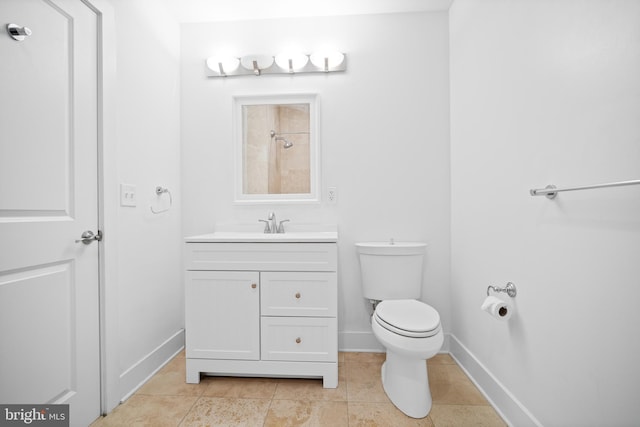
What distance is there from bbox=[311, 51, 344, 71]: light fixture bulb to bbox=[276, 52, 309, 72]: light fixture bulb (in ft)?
0.21

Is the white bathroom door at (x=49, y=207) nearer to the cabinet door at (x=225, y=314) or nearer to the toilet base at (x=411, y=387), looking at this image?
the cabinet door at (x=225, y=314)

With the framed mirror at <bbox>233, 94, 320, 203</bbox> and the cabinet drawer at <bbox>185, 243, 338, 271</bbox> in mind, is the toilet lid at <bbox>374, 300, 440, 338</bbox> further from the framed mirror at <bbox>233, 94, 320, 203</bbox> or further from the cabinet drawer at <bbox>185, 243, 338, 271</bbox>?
the framed mirror at <bbox>233, 94, 320, 203</bbox>

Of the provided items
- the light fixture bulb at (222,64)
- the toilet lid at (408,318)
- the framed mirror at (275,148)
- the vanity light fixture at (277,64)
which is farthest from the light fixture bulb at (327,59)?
the toilet lid at (408,318)

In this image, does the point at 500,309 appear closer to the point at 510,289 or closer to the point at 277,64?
the point at 510,289

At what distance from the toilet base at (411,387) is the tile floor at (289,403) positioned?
0.03m

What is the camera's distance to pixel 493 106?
1505mm

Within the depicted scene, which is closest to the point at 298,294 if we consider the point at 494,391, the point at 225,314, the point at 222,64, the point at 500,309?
the point at 225,314

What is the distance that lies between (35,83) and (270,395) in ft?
5.64

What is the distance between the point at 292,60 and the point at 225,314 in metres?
1.69

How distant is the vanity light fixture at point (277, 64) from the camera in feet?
6.78

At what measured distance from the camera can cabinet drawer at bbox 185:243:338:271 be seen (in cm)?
165

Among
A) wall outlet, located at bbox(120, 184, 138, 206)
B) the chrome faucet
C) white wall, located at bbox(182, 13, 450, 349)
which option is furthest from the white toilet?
wall outlet, located at bbox(120, 184, 138, 206)

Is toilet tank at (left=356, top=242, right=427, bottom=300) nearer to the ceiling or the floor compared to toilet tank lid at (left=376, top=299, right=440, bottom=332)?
nearer to the ceiling

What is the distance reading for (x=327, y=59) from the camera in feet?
6.73
